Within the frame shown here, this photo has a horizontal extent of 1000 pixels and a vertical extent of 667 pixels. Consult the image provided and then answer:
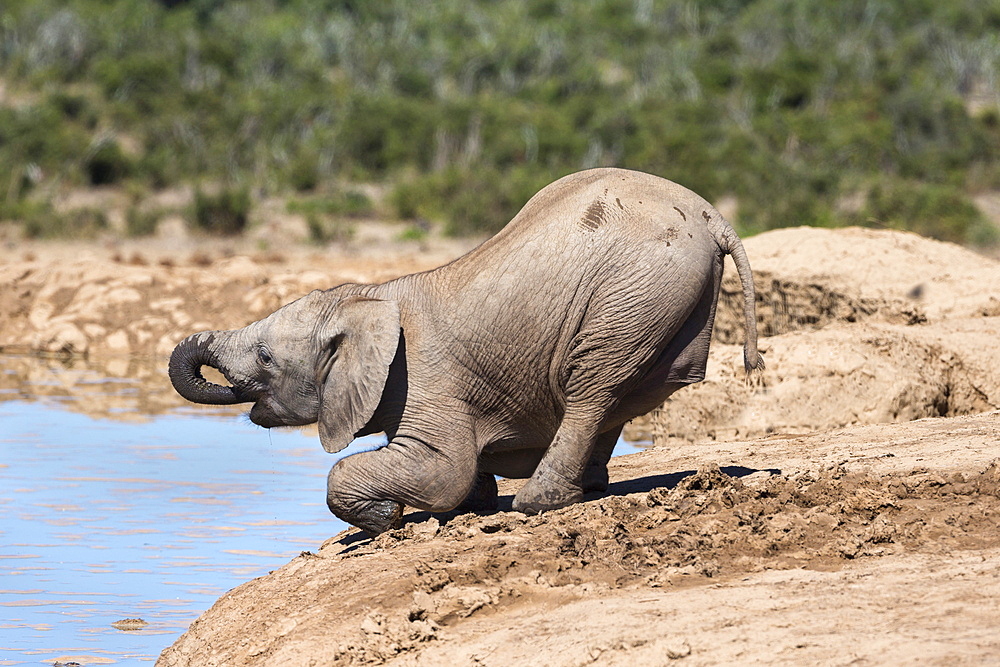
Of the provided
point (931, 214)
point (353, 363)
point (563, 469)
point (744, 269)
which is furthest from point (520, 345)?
point (931, 214)

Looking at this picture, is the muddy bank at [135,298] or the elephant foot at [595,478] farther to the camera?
the muddy bank at [135,298]

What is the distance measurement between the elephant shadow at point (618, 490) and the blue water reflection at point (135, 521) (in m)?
0.78

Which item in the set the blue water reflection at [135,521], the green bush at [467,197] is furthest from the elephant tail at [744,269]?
the green bush at [467,197]

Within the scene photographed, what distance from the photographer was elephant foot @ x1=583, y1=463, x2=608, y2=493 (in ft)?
22.6

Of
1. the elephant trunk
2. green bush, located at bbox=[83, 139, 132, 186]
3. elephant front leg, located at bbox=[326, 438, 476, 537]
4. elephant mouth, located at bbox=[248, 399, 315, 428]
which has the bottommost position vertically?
elephant front leg, located at bbox=[326, 438, 476, 537]

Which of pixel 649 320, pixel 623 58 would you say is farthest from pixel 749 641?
pixel 623 58

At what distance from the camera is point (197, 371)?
6.62m

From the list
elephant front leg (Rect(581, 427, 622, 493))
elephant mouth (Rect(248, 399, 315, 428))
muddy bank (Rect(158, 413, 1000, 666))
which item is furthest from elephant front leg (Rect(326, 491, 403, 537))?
elephant front leg (Rect(581, 427, 622, 493))

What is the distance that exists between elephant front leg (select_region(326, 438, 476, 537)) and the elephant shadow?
0.71 ft

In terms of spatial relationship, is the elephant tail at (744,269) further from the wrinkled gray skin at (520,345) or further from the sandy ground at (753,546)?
the sandy ground at (753,546)

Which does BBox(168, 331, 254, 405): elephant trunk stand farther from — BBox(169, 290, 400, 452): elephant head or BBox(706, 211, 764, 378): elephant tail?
BBox(706, 211, 764, 378): elephant tail

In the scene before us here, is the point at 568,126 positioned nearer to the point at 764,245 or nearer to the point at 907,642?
the point at 764,245

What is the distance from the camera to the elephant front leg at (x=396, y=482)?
6199 mm

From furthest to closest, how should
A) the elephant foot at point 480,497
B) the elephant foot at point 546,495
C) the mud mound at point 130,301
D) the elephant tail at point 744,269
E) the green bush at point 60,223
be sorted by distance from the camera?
1. the green bush at point 60,223
2. the mud mound at point 130,301
3. the elephant foot at point 480,497
4. the elephant tail at point 744,269
5. the elephant foot at point 546,495
